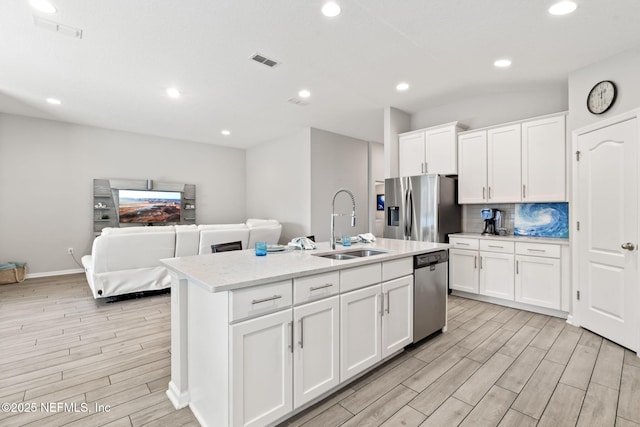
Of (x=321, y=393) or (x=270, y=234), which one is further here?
(x=270, y=234)

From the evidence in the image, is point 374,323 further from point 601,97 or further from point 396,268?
point 601,97

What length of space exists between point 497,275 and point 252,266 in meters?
3.29

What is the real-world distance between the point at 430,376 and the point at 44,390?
8.84 feet

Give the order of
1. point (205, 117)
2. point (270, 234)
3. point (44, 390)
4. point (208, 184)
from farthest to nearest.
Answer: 1. point (208, 184)
2. point (205, 117)
3. point (270, 234)
4. point (44, 390)

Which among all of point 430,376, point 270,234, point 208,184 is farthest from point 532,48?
point 208,184

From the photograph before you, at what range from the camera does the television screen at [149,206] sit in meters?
6.26

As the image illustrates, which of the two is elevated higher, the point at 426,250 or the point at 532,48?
the point at 532,48

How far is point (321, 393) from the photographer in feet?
5.85

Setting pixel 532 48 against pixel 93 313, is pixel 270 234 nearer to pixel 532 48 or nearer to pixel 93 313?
pixel 93 313

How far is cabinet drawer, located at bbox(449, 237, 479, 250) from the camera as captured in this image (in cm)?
390

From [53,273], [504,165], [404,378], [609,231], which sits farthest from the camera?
[53,273]

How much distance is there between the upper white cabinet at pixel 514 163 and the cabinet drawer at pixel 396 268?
87.8 inches

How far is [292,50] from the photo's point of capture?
2963 millimetres

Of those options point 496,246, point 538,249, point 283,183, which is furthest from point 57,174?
point 538,249
